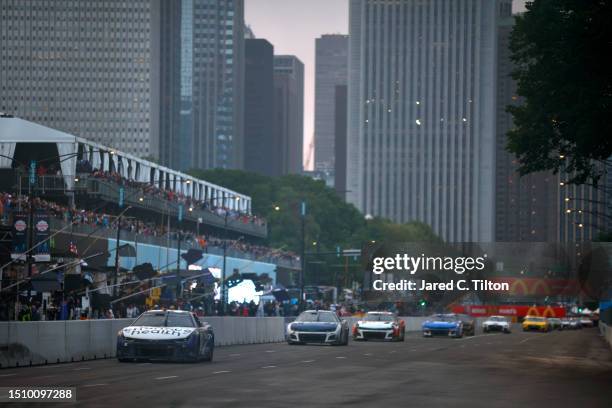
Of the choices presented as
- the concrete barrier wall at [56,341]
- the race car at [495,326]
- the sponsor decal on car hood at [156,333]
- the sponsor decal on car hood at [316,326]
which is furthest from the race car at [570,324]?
the sponsor decal on car hood at [156,333]

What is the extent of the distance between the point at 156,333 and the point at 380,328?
74.4 feet

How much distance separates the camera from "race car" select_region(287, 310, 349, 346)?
148 ft

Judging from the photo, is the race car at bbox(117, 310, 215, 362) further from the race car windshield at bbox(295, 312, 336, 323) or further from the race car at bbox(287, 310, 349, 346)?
the race car windshield at bbox(295, 312, 336, 323)

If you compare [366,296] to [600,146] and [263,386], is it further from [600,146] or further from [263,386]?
[263,386]

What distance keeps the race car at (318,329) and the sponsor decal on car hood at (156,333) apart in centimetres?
1457

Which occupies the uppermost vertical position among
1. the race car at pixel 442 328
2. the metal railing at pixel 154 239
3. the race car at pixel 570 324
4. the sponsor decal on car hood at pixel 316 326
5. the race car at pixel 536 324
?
the metal railing at pixel 154 239

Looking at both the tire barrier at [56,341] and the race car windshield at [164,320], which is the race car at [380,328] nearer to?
the tire barrier at [56,341]

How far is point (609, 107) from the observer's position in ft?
105

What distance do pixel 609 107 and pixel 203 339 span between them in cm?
1156

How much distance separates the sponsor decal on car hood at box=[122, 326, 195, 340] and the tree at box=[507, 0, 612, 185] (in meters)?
11.4

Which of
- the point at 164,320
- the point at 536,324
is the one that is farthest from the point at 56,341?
the point at 536,324

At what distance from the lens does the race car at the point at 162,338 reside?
30.4 meters

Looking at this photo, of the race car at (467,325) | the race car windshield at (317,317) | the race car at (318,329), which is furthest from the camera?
the race car at (467,325)

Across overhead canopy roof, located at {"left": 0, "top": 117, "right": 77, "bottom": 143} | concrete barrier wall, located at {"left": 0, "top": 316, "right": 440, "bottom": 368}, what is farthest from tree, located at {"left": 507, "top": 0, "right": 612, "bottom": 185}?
overhead canopy roof, located at {"left": 0, "top": 117, "right": 77, "bottom": 143}
